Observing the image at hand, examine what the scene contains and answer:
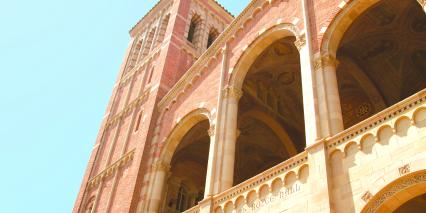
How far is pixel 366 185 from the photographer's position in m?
6.89

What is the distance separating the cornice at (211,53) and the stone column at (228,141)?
8.05 ft

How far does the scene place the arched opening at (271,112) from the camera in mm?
15273

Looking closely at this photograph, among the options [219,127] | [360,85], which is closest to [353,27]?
[360,85]

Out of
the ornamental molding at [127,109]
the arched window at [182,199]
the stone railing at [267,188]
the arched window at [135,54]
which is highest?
the arched window at [135,54]

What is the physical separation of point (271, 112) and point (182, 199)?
5.56 metres

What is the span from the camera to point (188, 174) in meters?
19.3

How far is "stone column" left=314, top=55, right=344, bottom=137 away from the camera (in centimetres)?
837

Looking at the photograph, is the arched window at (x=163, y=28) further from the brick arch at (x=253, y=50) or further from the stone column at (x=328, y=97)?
the stone column at (x=328, y=97)

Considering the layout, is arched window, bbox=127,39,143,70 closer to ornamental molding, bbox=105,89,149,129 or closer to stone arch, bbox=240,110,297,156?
ornamental molding, bbox=105,89,149,129

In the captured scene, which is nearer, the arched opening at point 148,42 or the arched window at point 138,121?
the arched window at point 138,121

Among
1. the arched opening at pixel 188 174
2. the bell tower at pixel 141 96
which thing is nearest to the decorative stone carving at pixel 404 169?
the bell tower at pixel 141 96

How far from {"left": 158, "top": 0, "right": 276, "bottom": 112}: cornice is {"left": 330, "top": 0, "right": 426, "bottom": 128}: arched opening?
311 cm

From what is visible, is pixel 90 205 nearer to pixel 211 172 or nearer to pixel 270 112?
pixel 270 112

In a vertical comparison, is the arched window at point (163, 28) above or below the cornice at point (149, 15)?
below
